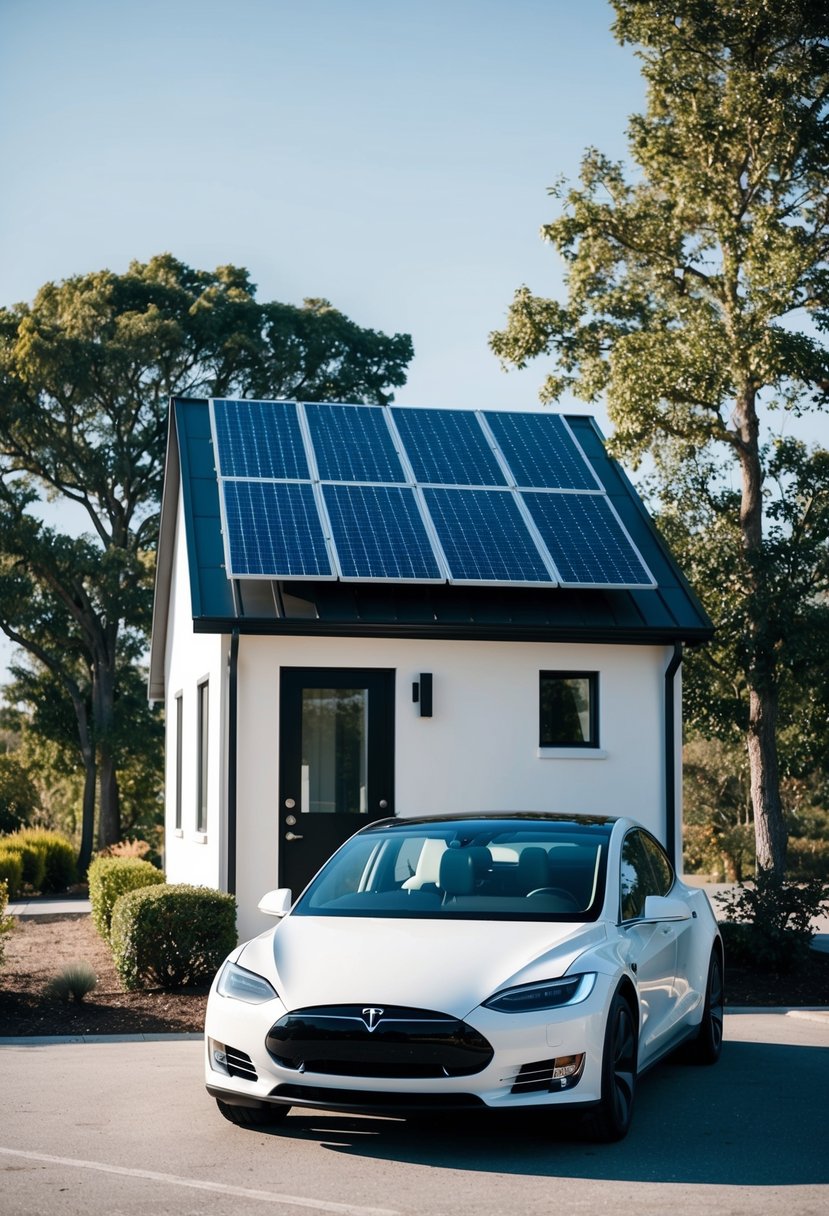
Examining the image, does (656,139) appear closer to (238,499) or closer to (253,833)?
(238,499)

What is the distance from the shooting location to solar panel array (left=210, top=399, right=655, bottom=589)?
1420 centimetres

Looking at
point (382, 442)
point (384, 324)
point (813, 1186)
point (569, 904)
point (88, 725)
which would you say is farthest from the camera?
point (384, 324)

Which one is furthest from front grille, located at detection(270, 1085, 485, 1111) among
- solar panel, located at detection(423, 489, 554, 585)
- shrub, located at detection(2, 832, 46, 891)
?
shrub, located at detection(2, 832, 46, 891)

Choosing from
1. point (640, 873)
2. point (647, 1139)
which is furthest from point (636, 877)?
point (647, 1139)

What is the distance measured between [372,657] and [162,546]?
6.70 m

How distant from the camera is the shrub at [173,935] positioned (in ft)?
38.3

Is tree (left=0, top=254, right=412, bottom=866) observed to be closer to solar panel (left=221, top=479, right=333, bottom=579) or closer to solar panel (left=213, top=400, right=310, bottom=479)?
solar panel (left=213, top=400, right=310, bottom=479)

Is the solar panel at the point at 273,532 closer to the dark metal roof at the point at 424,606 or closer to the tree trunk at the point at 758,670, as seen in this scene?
the dark metal roof at the point at 424,606

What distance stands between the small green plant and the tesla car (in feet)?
12.7

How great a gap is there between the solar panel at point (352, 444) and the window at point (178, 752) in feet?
13.1

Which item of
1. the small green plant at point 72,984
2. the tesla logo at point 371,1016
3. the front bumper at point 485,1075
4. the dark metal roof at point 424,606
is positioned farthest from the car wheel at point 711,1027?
the dark metal roof at point 424,606

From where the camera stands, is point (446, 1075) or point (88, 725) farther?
point (88, 725)

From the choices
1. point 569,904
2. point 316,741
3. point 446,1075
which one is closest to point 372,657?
point 316,741

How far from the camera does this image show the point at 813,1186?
6.12m
